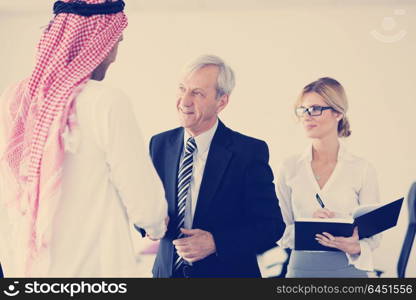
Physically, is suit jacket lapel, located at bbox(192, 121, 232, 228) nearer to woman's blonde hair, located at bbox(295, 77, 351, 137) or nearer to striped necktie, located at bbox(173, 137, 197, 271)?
striped necktie, located at bbox(173, 137, 197, 271)

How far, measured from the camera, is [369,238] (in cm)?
371

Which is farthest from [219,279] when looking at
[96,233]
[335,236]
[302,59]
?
[302,59]

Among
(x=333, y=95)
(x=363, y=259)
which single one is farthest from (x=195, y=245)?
(x=333, y=95)

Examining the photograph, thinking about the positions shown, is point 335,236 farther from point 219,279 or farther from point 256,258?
point 219,279

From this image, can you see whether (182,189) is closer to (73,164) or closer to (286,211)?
(286,211)

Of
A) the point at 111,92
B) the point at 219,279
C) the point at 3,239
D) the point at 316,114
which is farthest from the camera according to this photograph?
the point at 316,114

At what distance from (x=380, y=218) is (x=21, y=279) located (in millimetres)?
2252

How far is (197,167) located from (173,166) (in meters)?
0.15

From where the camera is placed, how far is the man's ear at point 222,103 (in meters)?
3.68

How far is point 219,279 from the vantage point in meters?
3.45

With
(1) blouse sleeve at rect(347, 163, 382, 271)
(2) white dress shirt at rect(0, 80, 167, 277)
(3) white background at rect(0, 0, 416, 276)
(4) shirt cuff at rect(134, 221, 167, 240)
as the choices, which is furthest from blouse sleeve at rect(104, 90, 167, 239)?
(1) blouse sleeve at rect(347, 163, 382, 271)

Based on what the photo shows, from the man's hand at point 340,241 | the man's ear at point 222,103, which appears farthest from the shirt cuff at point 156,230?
the man's hand at point 340,241

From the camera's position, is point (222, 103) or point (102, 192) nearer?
point (102, 192)

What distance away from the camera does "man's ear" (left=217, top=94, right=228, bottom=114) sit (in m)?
3.68
